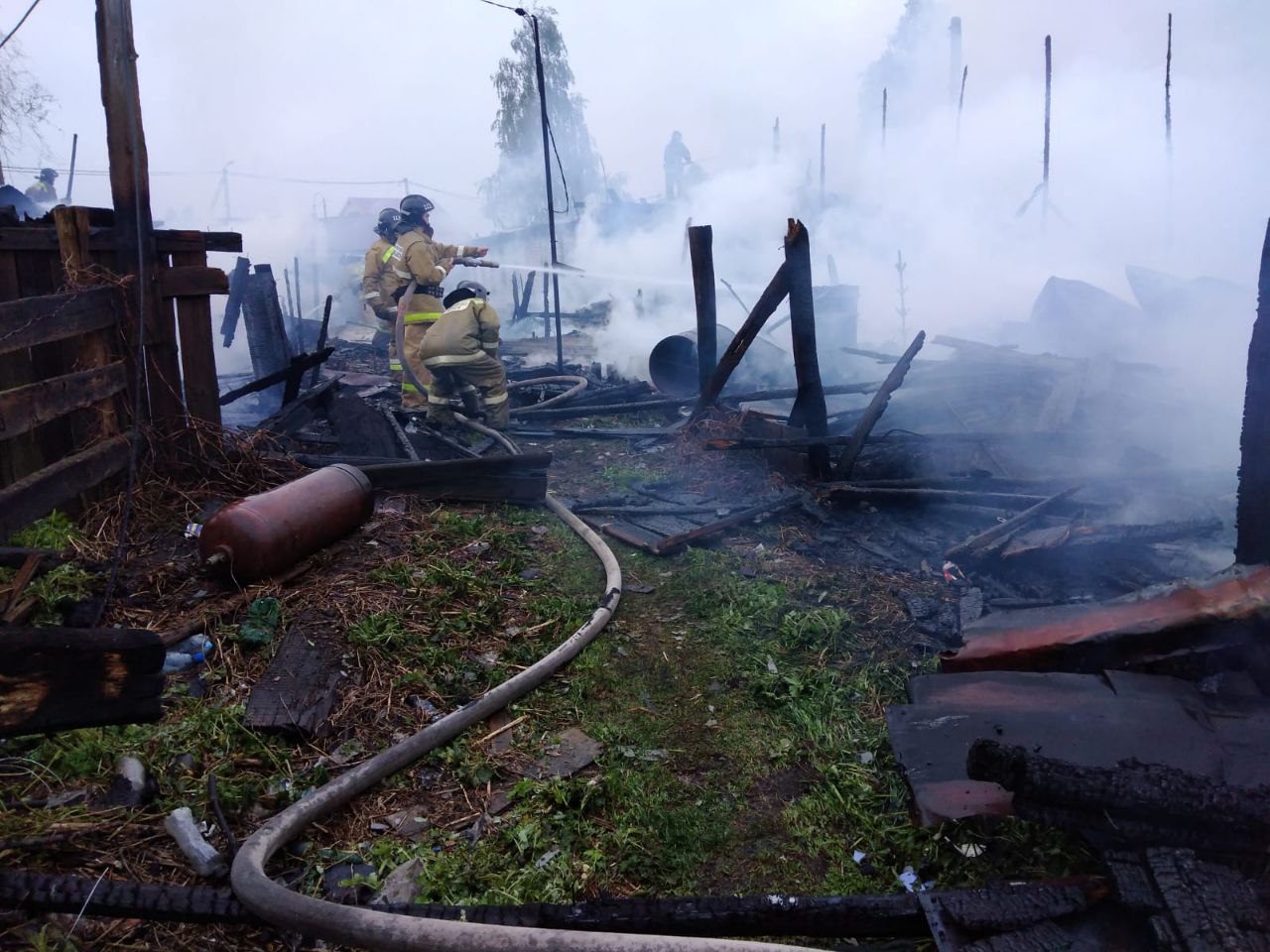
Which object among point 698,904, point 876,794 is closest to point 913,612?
point 876,794

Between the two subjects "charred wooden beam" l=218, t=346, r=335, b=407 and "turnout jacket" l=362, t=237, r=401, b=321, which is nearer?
"charred wooden beam" l=218, t=346, r=335, b=407

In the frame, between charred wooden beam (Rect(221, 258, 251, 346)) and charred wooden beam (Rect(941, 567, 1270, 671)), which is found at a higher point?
charred wooden beam (Rect(221, 258, 251, 346))

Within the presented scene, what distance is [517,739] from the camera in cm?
355

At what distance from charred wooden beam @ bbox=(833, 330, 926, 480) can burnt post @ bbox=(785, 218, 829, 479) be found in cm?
22

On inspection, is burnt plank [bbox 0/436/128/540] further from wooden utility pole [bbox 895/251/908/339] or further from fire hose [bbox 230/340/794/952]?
wooden utility pole [bbox 895/251/908/339]

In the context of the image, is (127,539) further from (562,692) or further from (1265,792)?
(1265,792)

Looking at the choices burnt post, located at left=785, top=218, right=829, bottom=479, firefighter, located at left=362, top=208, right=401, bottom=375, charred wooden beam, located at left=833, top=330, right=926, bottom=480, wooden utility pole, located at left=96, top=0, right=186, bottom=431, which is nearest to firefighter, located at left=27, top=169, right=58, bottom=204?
firefighter, located at left=362, top=208, right=401, bottom=375

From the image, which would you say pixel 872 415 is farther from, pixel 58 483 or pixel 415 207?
pixel 415 207

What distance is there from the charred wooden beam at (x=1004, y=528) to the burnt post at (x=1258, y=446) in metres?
1.85

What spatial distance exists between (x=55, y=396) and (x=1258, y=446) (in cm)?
608

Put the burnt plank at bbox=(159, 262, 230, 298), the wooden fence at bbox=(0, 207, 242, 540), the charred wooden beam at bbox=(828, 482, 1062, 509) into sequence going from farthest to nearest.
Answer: the charred wooden beam at bbox=(828, 482, 1062, 509) < the burnt plank at bbox=(159, 262, 230, 298) < the wooden fence at bbox=(0, 207, 242, 540)

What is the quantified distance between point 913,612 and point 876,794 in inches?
71.5

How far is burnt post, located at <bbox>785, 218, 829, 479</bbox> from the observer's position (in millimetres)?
6914

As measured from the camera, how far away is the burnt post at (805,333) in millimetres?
6914
